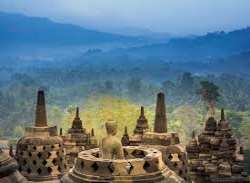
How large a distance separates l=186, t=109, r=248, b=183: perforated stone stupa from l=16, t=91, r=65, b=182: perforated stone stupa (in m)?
6.55

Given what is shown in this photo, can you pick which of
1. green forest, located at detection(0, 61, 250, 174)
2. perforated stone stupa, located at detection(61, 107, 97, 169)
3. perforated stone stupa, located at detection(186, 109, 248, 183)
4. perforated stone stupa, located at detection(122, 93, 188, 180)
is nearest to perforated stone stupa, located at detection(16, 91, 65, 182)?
perforated stone stupa, located at detection(61, 107, 97, 169)

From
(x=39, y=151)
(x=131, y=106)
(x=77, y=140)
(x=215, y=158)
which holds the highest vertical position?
(x=131, y=106)

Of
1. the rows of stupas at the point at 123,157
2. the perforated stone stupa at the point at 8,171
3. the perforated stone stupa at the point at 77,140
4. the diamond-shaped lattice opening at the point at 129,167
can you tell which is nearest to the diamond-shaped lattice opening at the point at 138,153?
the rows of stupas at the point at 123,157

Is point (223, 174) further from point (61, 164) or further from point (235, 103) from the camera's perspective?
point (235, 103)

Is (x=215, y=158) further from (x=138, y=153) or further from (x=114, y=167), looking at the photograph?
(x=114, y=167)

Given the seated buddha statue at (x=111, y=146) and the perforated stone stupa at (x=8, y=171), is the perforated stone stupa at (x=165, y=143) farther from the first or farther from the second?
Answer: the perforated stone stupa at (x=8, y=171)

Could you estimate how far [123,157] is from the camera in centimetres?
1177

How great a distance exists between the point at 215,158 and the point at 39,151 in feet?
→ 29.7

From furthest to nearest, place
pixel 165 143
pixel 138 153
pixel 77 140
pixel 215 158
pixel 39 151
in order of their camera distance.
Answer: pixel 77 140 → pixel 215 158 → pixel 39 151 → pixel 165 143 → pixel 138 153

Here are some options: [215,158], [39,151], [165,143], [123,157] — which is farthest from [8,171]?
[215,158]

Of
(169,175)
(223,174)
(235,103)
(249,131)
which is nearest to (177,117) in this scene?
(249,131)

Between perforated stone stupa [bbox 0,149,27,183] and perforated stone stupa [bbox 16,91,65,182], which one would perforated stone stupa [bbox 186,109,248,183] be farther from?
perforated stone stupa [bbox 0,149,27,183]

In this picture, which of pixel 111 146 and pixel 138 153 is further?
pixel 138 153

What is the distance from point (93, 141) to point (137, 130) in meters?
2.57
